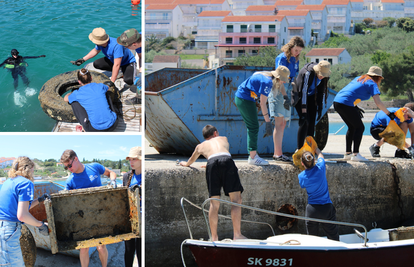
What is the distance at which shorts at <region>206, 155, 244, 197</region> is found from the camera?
4.63 m

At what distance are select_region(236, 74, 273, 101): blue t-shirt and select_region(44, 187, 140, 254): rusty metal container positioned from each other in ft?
7.55

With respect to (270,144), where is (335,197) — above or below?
below

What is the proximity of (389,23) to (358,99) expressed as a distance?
112 m

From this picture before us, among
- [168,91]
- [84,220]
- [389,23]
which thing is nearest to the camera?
[84,220]

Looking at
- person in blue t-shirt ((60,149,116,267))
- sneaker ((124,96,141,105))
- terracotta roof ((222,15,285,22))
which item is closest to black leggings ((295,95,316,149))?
sneaker ((124,96,141,105))

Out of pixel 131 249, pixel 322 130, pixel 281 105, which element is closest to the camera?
pixel 131 249

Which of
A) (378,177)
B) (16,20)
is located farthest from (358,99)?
(16,20)

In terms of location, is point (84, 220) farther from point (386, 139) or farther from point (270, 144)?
point (386, 139)

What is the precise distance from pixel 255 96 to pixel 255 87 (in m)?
0.14

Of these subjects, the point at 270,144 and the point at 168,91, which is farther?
the point at 270,144

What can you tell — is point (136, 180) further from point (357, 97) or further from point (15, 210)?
point (357, 97)

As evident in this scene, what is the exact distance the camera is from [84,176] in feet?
15.0

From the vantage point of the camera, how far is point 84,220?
432 cm

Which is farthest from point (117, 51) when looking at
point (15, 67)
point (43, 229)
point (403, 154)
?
point (403, 154)
